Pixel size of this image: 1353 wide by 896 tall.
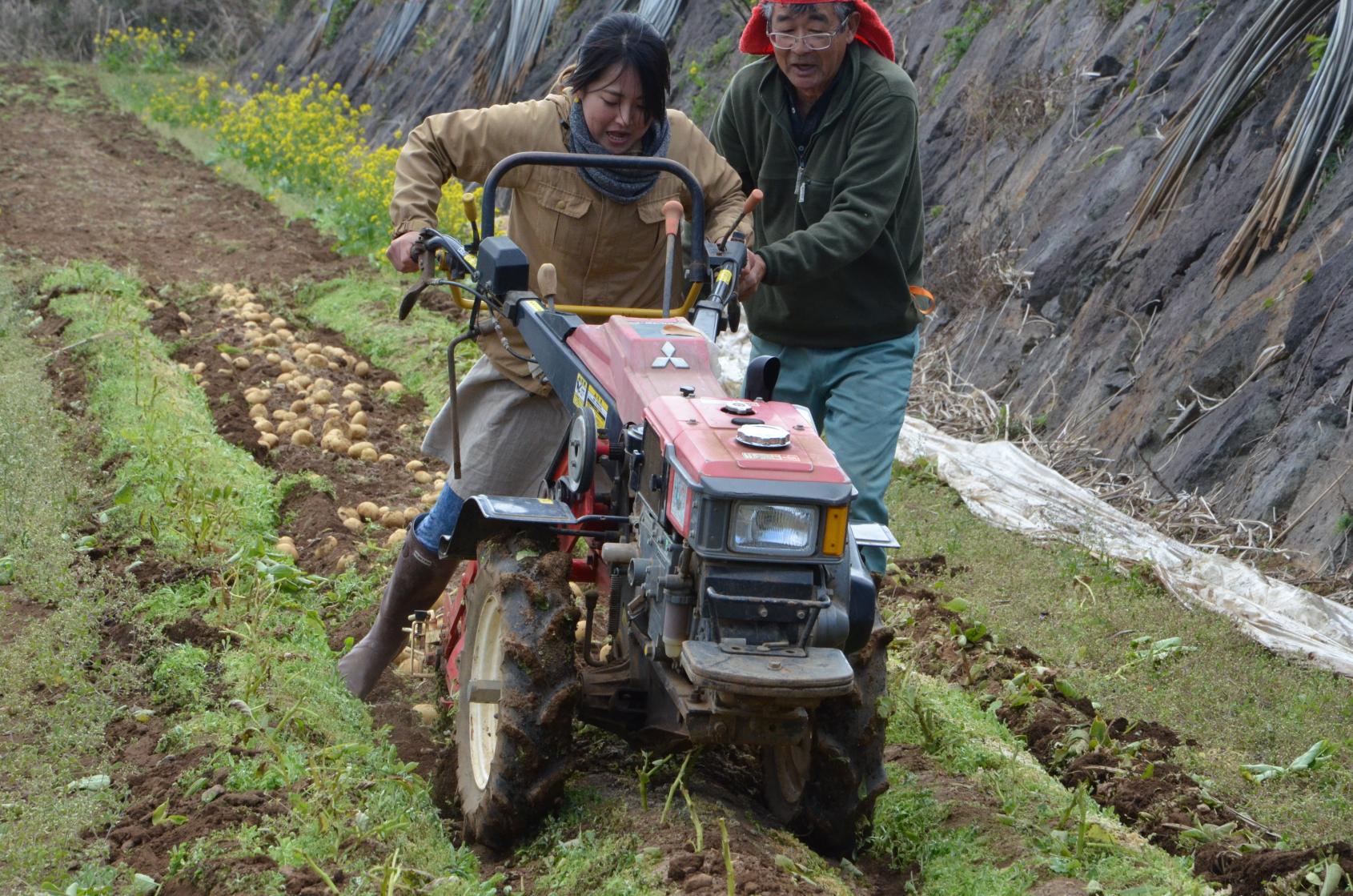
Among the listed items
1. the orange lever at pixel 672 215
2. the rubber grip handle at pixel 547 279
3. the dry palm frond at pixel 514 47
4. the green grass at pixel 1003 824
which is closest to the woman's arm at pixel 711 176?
the orange lever at pixel 672 215

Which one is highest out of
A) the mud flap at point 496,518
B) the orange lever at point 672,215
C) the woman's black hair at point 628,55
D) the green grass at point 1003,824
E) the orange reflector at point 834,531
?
the woman's black hair at point 628,55

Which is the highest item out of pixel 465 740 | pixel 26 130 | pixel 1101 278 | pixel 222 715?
pixel 1101 278

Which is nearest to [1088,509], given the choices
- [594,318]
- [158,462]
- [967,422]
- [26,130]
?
[967,422]

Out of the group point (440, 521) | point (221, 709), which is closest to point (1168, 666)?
point (440, 521)

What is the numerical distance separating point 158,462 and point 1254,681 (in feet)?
15.1

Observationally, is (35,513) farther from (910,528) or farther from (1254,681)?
(1254,681)

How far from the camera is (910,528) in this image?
666 centimetres

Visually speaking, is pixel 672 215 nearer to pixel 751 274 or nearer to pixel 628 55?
pixel 751 274

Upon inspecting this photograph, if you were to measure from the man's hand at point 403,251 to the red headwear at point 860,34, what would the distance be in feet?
3.84

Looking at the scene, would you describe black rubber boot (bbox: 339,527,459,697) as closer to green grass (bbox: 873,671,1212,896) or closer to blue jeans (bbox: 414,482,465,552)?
blue jeans (bbox: 414,482,465,552)

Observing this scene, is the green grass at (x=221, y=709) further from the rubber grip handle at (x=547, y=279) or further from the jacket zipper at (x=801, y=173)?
the jacket zipper at (x=801, y=173)

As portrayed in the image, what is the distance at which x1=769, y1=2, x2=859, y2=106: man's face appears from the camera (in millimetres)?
4121

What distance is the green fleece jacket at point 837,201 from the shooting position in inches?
161

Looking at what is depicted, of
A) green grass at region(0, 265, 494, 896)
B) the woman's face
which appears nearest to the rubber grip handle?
the woman's face
